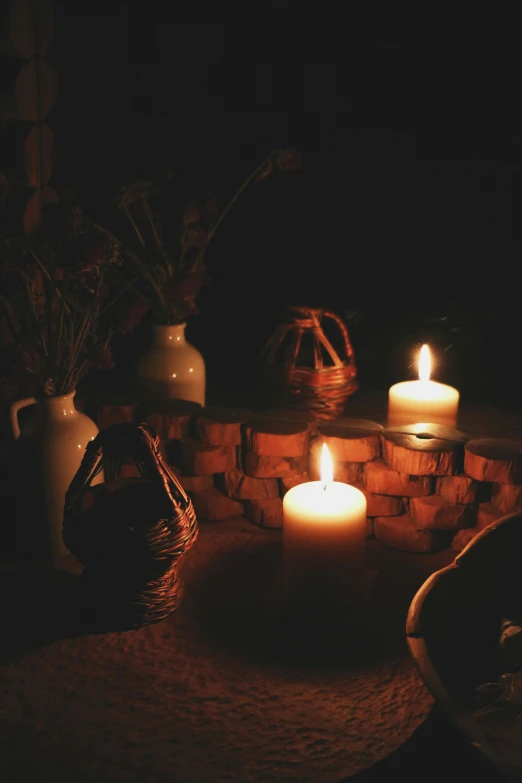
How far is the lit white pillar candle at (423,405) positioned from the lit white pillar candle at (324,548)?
0.33 metres

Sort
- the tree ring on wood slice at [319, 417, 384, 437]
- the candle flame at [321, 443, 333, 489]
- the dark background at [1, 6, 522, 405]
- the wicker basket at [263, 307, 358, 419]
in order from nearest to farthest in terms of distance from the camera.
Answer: the candle flame at [321, 443, 333, 489]
the tree ring on wood slice at [319, 417, 384, 437]
the wicker basket at [263, 307, 358, 419]
the dark background at [1, 6, 522, 405]

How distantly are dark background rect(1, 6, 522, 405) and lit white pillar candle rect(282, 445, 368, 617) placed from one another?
0.66 metres

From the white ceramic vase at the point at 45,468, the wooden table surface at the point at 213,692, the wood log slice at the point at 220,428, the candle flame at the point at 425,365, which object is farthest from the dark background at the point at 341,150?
the wooden table surface at the point at 213,692

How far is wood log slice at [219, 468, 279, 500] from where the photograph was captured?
1480 mm

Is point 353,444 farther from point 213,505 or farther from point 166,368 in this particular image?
point 166,368

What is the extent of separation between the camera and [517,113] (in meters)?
1.66

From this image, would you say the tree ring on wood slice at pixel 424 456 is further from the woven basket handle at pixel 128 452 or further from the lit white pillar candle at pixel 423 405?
the woven basket handle at pixel 128 452

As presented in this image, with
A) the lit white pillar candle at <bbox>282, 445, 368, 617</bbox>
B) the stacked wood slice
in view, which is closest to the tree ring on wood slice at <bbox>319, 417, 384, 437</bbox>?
the stacked wood slice

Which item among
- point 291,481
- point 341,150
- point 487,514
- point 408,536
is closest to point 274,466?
point 291,481

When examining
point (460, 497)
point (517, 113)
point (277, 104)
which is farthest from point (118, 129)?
point (460, 497)

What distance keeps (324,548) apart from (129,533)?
0.28 m

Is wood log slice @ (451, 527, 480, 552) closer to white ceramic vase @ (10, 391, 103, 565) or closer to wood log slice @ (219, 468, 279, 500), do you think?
wood log slice @ (219, 468, 279, 500)

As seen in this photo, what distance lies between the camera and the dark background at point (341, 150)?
5.55 feet

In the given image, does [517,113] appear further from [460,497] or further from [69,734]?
[69,734]
